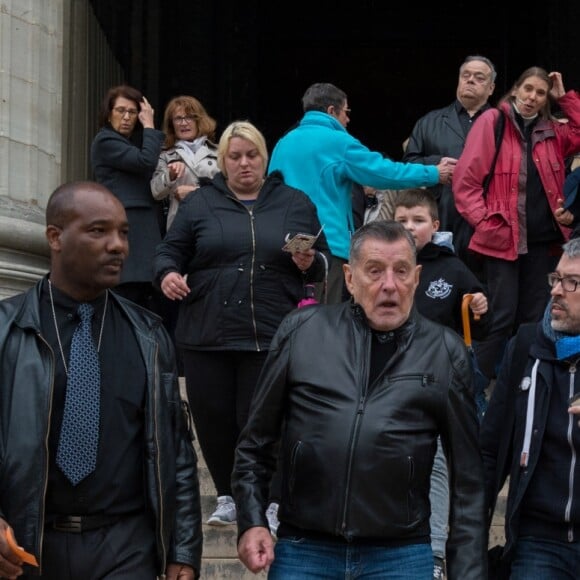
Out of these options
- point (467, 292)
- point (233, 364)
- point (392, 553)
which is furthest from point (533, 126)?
point (392, 553)

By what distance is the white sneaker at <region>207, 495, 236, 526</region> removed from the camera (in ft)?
23.2

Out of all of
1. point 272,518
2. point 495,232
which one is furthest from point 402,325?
point 495,232

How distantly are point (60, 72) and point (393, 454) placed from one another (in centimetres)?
587

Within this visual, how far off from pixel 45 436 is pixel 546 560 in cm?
183

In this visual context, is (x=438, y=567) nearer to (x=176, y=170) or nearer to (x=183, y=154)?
(x=176, y=170)

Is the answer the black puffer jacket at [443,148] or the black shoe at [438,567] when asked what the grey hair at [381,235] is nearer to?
the black shoe at [438,567]

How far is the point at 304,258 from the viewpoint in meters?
7.09

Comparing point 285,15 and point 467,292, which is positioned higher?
point 285,15

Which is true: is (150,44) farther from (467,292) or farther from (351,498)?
Answer: (351,498)

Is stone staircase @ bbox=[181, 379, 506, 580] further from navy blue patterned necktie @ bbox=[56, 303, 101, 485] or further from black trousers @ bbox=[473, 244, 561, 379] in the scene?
navy blue patterned necktie @ bbox=[56, 303, 101, 485]

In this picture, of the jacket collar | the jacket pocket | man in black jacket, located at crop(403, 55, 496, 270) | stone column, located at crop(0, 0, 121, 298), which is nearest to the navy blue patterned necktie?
the jacket collar

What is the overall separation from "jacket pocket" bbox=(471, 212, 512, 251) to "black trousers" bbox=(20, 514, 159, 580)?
4324 millimetres

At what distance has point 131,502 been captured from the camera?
4668 millimetres

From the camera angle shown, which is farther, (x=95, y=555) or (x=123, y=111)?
(x=123, y=111)
